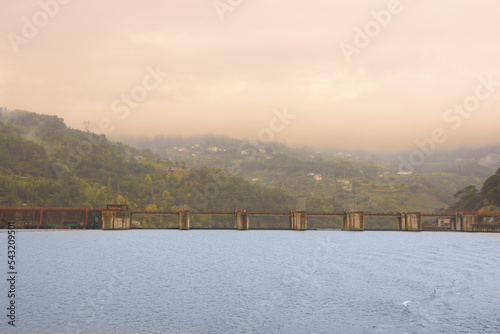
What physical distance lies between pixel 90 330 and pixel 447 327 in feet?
81.0

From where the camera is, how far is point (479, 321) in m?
37.0

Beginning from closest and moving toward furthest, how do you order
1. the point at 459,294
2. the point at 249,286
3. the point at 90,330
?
1. the point at 90,330
2. the point at 459,294
3. the point at 249,286

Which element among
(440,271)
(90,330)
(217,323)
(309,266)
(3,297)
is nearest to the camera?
(90,330)

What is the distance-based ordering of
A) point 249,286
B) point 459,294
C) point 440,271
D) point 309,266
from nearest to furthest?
point 459,294 < point 249,286 < point 440,271 < point 309,266

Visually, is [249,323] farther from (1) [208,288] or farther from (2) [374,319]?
(1) [208,288]

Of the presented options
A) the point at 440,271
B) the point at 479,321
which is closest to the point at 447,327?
the point at 479,321

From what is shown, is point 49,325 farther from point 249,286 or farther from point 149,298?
point 249,286

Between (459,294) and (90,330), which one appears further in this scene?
(459,294)

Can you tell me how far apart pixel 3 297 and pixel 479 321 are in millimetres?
38318

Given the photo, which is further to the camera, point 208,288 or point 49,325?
point 208,288

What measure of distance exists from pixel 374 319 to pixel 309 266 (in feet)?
119

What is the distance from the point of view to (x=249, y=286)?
52344 mm

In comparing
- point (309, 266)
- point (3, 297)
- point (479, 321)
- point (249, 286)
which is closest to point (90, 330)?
point (3, 297)

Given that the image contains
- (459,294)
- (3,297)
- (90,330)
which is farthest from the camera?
(459,294)
